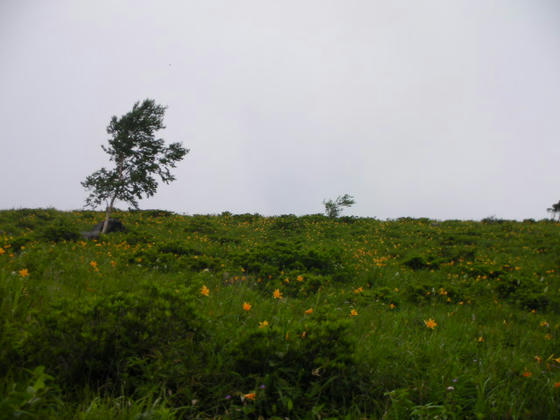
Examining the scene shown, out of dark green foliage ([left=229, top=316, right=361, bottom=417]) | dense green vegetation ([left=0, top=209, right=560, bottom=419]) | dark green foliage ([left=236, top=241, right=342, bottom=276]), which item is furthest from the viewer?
dark green foliage ([left=236, top=241, right=342, bottom=276])

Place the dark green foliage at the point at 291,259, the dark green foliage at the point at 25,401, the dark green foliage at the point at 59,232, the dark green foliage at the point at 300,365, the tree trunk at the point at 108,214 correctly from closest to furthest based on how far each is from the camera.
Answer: the dark green foliage at the point at 25,401 → the dark green foliage at the point at 300,365 → the dark green foliage at the point at 291,259 → the dark green foliage at the point at 59,232 → the tree trunk at the point at 108,214

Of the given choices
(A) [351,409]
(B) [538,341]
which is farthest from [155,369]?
(B) [538,341]

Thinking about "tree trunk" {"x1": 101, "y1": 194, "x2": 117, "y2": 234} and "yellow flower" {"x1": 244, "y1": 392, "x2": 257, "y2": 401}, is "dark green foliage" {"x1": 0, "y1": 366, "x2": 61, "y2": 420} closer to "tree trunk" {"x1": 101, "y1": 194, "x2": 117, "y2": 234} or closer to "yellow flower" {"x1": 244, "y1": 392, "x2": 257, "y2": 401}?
"yellow flower" {"x1": 244, "y1": 392, "x2": 257, "y2": 401}

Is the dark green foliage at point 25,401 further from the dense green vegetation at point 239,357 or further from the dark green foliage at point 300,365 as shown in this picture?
the dark green foliage at point 300,365

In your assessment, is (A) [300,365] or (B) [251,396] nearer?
(B) [251,396]

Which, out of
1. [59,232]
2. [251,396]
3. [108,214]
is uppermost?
[108,214]

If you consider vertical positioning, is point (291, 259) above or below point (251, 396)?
above

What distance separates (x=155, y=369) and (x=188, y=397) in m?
0.32

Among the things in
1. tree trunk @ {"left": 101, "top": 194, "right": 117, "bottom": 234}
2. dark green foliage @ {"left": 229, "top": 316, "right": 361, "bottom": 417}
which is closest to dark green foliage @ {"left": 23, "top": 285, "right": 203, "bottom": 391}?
dark green foliage @ {"left": 229, "top": 316, "right": 361, "bottom": 417}

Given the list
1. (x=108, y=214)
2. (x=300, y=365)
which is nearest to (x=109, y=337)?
(x=300, y=365)

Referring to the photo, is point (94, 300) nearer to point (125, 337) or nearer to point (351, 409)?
point (125, 337)

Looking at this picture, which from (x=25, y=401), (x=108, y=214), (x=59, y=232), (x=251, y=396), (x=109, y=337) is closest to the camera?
(x=25, y=401)

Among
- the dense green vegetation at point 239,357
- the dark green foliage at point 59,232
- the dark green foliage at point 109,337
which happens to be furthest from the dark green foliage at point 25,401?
the dark green foliage at point 59,232

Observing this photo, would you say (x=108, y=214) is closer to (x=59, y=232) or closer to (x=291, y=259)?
(x=59, y=232)
